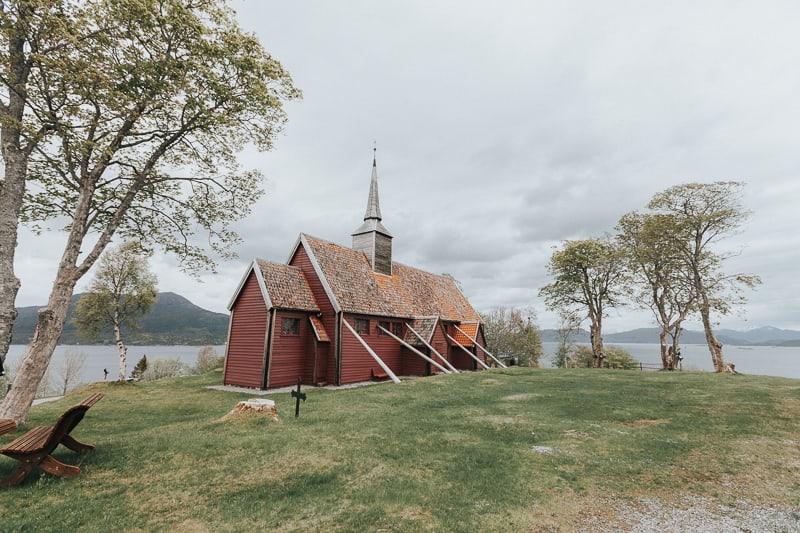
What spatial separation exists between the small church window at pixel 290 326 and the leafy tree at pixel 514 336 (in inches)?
1581

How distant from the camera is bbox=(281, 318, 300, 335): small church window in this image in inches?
798

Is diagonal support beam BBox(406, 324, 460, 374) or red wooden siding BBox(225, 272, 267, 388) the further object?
diagonal support beam BBox(406, 324, 460, 374)

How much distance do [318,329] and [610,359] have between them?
157ft

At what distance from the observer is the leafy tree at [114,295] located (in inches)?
1125

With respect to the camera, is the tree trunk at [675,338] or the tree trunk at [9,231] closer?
the tree trunk at [9,231]

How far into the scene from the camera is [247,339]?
66.7 ft

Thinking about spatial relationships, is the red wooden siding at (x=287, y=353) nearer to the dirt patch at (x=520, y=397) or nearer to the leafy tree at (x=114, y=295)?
the dirt patch at (x=520, y=397)

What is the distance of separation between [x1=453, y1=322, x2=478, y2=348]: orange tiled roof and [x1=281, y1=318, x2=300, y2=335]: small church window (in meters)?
16.0

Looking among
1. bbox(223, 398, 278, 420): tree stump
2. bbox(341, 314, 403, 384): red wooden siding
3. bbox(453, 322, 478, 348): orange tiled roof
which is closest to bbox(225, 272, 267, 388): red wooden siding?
bbox(341, 314, 403, 384): red wooden siding

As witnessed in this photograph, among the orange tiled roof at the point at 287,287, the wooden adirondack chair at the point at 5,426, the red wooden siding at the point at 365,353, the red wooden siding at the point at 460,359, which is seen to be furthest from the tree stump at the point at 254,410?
the red wooden siding at the point at 460,359

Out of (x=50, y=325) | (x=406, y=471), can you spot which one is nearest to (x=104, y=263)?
(x=50, y=325)

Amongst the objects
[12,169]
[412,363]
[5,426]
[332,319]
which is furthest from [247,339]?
[5,426]

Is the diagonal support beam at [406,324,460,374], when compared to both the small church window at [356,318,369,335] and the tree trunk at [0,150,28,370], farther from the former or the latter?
the tree trunk at [0,150,28,370]

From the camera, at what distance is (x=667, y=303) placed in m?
32.5
